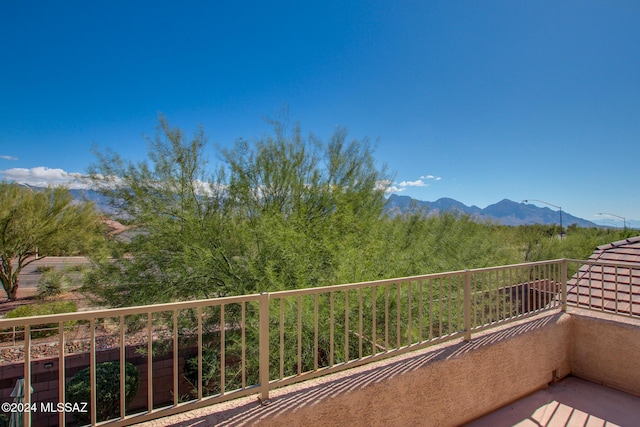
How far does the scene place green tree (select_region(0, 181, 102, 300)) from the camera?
408 inches

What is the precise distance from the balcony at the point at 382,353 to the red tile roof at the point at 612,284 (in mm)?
46

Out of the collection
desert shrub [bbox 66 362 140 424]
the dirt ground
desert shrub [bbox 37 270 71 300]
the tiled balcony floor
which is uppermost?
the tiled balcony floor

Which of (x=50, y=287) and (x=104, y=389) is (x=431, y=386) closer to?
(x=104, y=389)

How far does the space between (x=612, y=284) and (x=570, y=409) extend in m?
2.35

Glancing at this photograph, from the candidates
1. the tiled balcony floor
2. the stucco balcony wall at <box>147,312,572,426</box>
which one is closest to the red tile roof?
the stucco balcony wall at <box>147,312,572,426</box>

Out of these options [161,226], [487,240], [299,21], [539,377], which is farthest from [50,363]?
[487,240]

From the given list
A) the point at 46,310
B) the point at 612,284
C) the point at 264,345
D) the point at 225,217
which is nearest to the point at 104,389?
the point at 225,217

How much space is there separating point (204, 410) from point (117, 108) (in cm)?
869

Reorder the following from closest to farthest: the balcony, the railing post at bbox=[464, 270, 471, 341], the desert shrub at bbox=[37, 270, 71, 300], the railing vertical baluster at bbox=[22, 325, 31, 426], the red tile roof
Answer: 1. the railing vertical baluster at bbox=[22, 325, 31, 426]
2. the balcony
3. the railing post at bbox=[464, 270, 471, 341]
4. the red tile roof
5. the desert shrub at bbox=[37, 270, 71, 300]

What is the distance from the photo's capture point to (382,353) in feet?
7.63

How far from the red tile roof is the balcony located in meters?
0.05

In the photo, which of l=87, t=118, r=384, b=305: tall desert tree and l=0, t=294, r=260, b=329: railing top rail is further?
l=87, t=118, r=384, b=305: tall desert tree

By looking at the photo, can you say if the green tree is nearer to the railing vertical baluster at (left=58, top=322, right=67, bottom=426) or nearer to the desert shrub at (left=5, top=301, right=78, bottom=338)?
the desert shrub at (left=5, top=301, right=78, bottom=338)

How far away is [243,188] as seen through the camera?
5.10 meters
